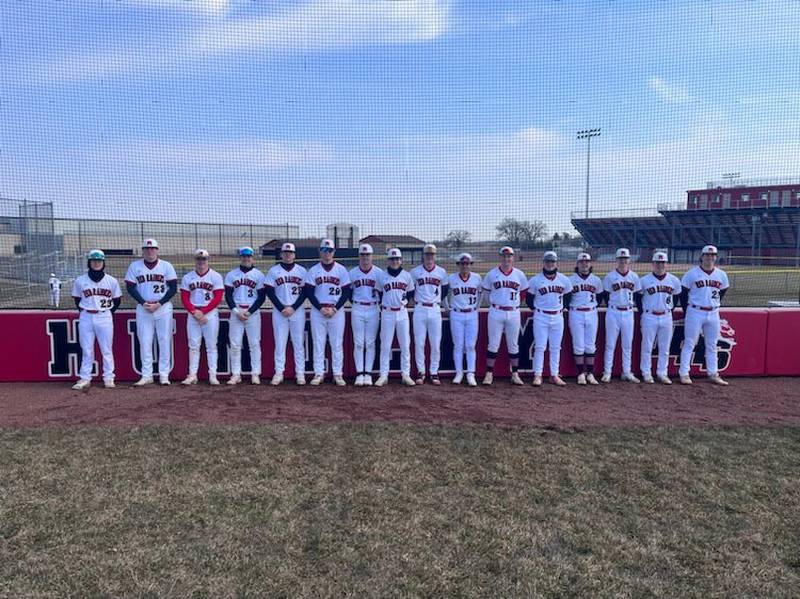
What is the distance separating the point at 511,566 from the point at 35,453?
4.09 m

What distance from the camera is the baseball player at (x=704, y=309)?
7.78 meters

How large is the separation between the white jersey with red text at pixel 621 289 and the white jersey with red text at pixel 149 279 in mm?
5879

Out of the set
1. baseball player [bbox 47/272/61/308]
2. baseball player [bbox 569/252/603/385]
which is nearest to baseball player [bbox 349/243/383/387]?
baseball player [bbox 569/252/603/385]

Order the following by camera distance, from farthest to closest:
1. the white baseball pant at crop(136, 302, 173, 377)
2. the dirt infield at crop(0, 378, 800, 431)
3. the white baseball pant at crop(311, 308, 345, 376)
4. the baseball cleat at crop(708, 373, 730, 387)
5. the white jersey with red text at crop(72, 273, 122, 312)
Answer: the baseball cleat at crop(708, 373, 730, 387) → the white baseball pant at crop(311, 308, 345, 376) → the white baseball pant at crop(136, 302, 173, 377) → the white jersey with red text at crop(72, 273, 122, 312) → the dirt infield at crop(0, 378, 800, 431)

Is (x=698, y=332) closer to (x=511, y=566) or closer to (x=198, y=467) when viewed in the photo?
(x=511, y=566)

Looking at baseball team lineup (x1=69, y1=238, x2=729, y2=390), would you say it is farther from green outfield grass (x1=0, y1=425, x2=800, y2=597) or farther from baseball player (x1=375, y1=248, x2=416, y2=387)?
green outfield grass (x1=0, y1=425, x2=800, y2=597)

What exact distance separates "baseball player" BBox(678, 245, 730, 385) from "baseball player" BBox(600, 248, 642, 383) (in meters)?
0.69

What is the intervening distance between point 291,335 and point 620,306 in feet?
14.7

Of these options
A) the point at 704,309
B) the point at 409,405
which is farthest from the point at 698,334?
the point at 409,405

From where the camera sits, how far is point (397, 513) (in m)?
3.81

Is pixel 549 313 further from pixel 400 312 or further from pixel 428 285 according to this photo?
pixel 400 312

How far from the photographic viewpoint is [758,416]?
6.22m

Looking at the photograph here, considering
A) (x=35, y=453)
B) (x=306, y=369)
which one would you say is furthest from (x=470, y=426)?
(x=35, y=453)

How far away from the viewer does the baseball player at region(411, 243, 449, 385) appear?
763 centimetres
